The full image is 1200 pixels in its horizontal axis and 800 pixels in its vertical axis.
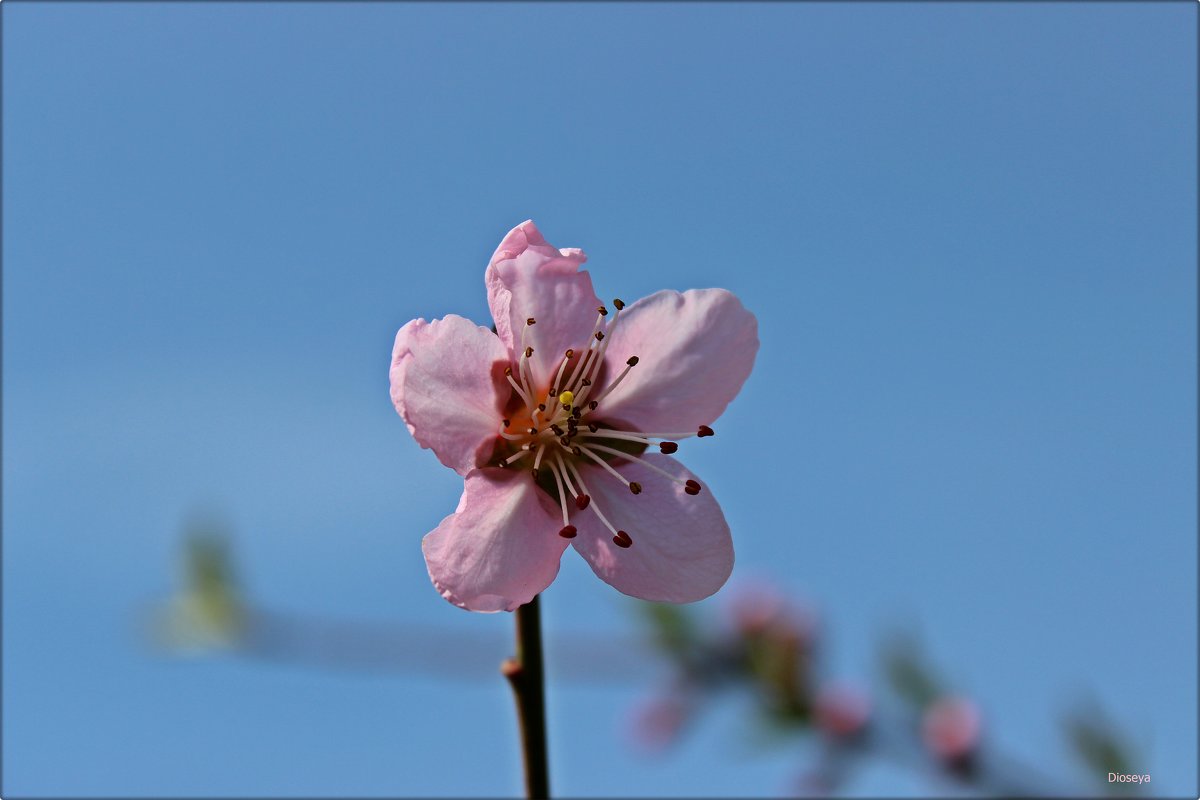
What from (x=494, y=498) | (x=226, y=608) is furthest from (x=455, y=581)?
(x=226, y=608)

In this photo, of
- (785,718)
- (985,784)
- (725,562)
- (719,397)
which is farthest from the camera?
(785,718)

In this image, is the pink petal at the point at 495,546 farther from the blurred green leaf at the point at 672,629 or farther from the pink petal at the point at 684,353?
A: the blurred green leaf at the point at 672,629

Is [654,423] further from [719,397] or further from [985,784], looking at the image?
[985,784]

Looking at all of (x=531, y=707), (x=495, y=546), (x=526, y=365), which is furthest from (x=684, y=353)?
(x=531, y=707)

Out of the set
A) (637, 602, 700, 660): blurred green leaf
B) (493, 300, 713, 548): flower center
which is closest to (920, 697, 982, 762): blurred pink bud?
(637, 602, 700, 660): blurred green leaf

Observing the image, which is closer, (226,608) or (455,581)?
(455,581)

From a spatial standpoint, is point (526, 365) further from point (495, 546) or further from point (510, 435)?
point (495, 546)

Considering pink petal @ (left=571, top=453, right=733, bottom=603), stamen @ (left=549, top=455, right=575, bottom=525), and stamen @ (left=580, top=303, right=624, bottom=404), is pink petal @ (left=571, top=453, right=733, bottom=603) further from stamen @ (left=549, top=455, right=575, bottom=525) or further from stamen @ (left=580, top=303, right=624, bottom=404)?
stamen @ (left=580, top=303, right=624, bottom=404)
